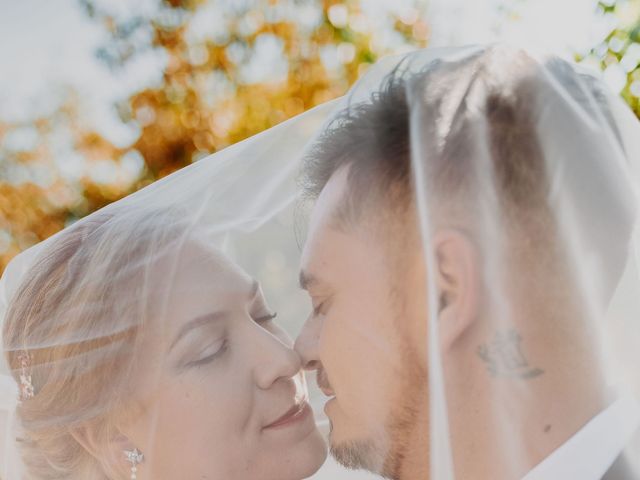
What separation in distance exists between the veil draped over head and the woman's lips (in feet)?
0.31

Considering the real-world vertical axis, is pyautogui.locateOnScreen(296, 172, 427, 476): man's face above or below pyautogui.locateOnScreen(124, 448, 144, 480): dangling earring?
above

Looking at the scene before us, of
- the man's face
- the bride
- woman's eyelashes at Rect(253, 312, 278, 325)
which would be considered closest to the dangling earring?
the bride

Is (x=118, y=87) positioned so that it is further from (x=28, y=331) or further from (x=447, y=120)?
(x=447, y=120)

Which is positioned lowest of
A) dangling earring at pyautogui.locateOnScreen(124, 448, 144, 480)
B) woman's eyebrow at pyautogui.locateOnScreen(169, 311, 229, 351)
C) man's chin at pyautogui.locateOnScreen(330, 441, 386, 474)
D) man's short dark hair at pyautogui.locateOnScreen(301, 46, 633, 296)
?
dangling earring at pyautogui.locateOnScreen(124, 448, 144, 480)

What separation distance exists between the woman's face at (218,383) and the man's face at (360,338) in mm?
238

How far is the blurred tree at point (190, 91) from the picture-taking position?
707 cm

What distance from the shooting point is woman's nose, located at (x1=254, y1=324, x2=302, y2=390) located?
2486 mm

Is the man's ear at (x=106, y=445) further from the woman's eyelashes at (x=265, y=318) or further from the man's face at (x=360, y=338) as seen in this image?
the man's face at (x=360, y=338)

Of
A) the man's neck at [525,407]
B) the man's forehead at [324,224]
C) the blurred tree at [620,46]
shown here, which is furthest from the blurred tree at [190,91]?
the man's neck at [525,407]

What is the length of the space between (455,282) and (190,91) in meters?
6.16

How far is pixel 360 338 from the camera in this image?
2182 millimetres

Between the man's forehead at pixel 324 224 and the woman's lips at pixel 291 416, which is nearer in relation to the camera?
the man's forehead at pixel 324 224

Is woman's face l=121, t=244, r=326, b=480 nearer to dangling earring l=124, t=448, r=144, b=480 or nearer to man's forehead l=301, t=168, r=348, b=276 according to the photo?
dangling earring l=124, t=448, r=144, b=480

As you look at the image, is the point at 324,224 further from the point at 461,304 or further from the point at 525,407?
the point at 525,407
